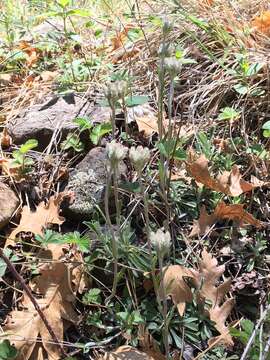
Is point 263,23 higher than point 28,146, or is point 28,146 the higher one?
point 263,23

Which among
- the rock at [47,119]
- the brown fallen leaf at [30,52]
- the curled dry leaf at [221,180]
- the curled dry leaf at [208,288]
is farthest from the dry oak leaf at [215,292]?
the brown fallen leaf at [30,52]

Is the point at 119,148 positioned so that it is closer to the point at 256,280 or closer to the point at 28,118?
the point at 256,280

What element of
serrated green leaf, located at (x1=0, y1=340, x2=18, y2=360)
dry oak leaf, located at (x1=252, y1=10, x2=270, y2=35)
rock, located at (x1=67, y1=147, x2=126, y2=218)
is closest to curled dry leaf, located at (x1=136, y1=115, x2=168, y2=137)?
rock, located at (x1=67, y1=147, x2=126, y2=218)

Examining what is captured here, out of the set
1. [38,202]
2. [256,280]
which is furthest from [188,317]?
[38,202]

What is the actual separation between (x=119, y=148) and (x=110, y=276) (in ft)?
1.73

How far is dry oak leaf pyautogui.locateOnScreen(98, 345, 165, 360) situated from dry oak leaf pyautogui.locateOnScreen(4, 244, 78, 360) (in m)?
0.15

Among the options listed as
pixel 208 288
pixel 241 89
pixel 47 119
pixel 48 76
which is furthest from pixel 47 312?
pixel 48 76

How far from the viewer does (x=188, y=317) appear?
5.21ft

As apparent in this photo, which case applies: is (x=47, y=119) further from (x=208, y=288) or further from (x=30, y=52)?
(x=208, y=288)

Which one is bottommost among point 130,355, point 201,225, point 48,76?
point 130,355

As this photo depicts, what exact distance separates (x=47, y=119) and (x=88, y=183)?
0.38 metres

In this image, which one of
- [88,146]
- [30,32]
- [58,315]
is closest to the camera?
[58,315]

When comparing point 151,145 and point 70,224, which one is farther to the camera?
point 151,145

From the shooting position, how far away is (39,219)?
5.83 feet
